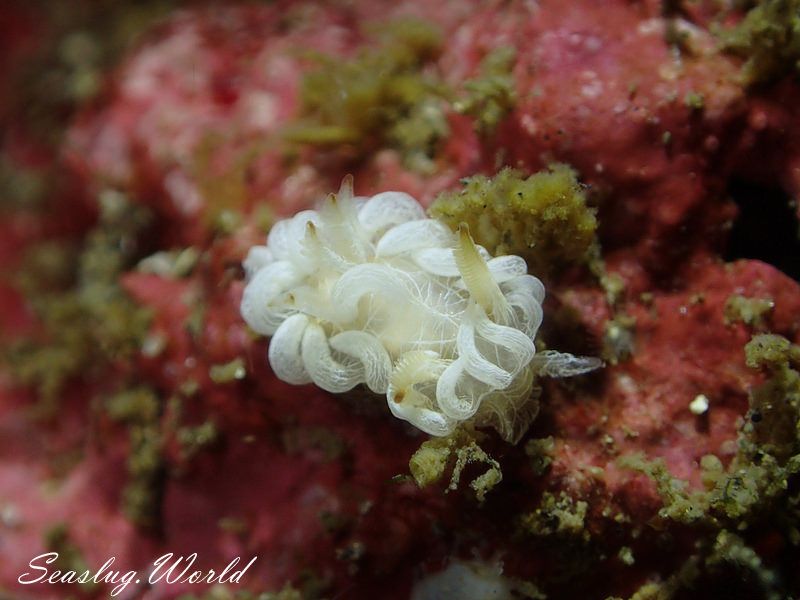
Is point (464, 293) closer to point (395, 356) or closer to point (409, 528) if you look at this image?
point (395, 356)

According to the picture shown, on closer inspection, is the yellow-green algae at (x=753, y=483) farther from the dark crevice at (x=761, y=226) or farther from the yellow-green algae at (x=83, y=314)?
the yellow-green algae at (x=83, y=314)

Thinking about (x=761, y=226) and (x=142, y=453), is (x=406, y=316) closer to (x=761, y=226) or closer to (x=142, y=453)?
(x=761, y=226)

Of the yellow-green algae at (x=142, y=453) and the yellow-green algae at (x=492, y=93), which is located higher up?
the yellow-green algae at (x=492, y=93)

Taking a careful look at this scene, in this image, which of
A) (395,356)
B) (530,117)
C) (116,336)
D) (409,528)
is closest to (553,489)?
(409,528)

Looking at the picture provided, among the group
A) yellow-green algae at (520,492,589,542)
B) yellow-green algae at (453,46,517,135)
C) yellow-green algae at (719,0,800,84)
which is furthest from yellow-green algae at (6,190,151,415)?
yellow-green algae at (719,0,800,84)

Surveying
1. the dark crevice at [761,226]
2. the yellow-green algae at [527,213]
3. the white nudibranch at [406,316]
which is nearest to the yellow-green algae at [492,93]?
the yellow-green algae at [527,213]
